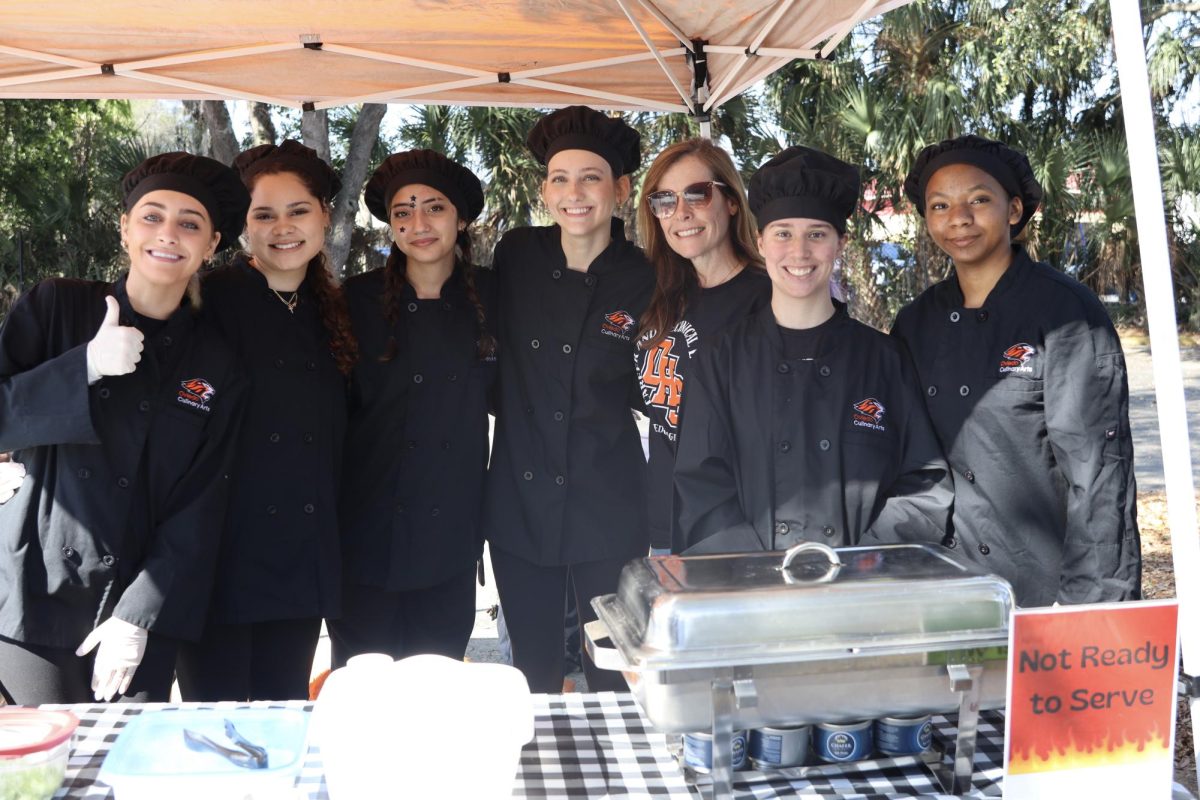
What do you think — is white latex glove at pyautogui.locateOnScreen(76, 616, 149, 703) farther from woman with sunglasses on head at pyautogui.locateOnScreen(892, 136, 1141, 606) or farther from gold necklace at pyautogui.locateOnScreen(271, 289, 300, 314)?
woman with sunglasses on head at pyautogui.locateOnScreen(892, 136, 1141, 606)

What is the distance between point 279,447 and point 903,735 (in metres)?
1.60

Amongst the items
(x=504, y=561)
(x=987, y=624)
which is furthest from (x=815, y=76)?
(x=987, y=624)

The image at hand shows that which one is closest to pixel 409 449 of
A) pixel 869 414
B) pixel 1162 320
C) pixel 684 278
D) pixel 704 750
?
pixel 684 278

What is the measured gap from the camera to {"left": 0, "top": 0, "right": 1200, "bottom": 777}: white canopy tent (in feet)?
10.2

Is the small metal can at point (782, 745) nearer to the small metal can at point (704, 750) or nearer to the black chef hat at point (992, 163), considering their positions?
the small metal can at point (704, 750)

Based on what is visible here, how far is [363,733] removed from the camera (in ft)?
4.09

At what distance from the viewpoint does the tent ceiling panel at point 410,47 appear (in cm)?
310

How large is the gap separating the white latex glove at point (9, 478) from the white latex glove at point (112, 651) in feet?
1.06

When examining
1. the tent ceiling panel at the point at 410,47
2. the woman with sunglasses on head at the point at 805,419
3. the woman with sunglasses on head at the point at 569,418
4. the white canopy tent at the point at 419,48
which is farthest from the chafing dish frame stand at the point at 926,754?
the tent ceiling panel at the point at 410,47

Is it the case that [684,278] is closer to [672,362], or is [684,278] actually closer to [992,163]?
[672,362]

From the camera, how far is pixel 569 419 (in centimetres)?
277

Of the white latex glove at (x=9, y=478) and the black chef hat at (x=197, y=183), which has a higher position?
the black chef hat at (x=197, y=183)

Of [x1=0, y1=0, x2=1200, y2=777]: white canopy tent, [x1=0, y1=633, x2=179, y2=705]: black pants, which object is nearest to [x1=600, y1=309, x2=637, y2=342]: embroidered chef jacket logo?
[x1=0, y1=0, x2=1200, y2=777]: white canopy tent

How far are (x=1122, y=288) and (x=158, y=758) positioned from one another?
14.3 metres
